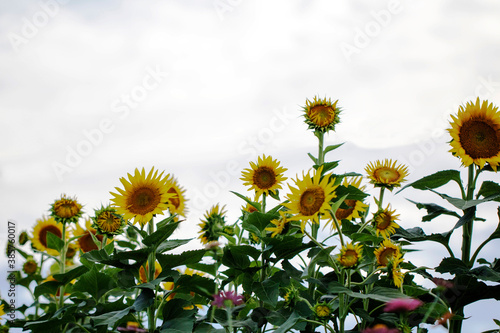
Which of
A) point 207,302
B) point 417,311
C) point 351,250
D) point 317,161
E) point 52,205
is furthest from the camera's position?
point 52,205

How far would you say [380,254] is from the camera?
7.57ft

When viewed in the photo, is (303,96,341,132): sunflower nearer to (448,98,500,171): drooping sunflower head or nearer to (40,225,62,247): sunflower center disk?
(448,98,500,171): drooping sunflower head

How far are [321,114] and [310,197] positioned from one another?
666 mm

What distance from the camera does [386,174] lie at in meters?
2.80

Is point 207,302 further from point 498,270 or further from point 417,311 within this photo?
point 498,270

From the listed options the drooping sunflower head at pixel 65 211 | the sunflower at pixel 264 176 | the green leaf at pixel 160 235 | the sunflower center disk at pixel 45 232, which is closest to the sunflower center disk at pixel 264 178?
the sunflower at pixel 264 176

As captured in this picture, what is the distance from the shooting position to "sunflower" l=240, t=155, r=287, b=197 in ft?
8.91

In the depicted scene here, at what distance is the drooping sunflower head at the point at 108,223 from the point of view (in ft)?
9.29

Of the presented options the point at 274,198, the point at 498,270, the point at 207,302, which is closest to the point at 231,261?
the point at 207,302

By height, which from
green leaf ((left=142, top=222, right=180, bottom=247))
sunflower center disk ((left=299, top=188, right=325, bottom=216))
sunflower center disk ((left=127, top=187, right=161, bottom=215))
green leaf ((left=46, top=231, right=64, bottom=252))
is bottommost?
green leaf ((left=142, top=222, right=180, bottom=247))

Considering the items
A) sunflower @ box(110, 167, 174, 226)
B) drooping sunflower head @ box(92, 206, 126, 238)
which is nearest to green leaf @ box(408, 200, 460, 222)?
sunflower @ box(110, 167, 174, 226)

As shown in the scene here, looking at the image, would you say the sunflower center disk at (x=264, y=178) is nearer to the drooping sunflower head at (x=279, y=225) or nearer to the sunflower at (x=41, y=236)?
the drooping sunflower head at (x=279, y=225)

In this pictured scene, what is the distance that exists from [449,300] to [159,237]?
1370 mm

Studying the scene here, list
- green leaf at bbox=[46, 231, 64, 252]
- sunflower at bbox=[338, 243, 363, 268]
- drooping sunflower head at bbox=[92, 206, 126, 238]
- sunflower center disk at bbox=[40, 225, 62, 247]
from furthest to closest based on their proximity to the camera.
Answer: sunflower center disk at bbox=[40, 225, 62, 247], green leaf at bbox=[46, 231, 64, 252], drooping sunflower head at bbox=[92, 206, 126, 238], sunflower at bbox=[338, 243, 363, 268]
